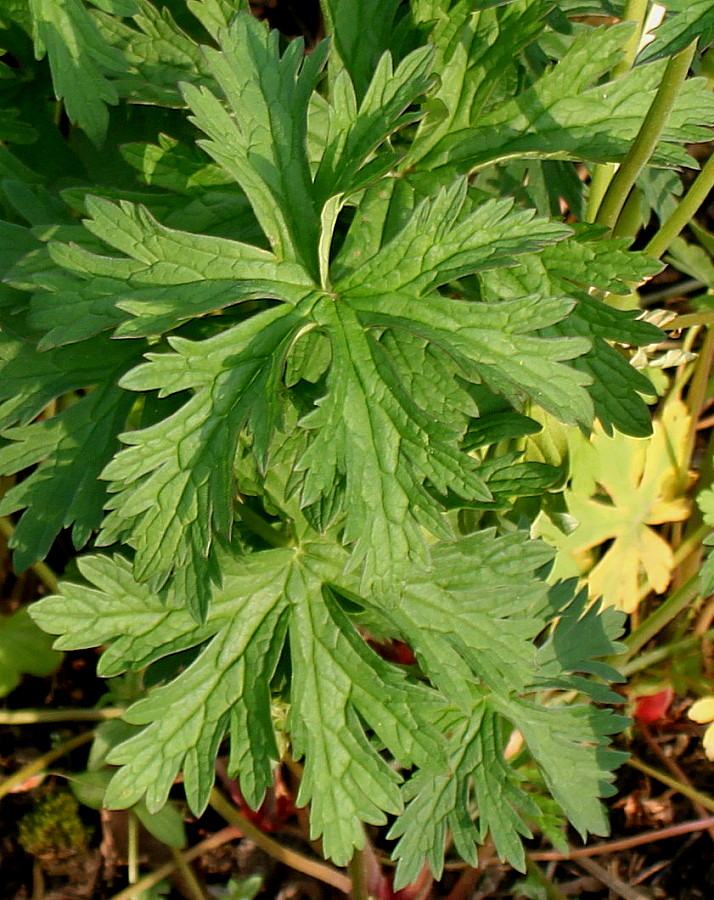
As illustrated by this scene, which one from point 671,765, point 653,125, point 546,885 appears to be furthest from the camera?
point 671,765

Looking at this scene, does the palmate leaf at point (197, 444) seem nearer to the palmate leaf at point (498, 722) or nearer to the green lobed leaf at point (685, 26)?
the palmate leaf at point (498, 722)

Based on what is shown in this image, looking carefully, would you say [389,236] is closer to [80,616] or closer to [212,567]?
[212,567]

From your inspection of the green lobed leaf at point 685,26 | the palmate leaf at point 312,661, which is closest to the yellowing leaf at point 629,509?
the palmate leaf at point 312,661

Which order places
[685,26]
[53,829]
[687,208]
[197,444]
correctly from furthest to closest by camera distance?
[53,829], [687,208], [197,444], [685,26]

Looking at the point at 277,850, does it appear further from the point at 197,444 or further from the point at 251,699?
the point at 197,444

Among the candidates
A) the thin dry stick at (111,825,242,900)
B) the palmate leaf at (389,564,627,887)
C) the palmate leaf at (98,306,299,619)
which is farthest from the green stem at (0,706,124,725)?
the palmate leaf at (98,306,299,619)

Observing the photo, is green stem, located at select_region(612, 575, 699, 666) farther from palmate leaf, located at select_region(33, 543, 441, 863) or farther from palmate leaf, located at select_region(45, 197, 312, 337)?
palmate leaf, located at select_region(45, 197, 312, 337)

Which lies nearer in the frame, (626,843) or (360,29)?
(360,29)

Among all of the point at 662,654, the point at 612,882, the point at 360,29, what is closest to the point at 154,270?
the point at 360,29
